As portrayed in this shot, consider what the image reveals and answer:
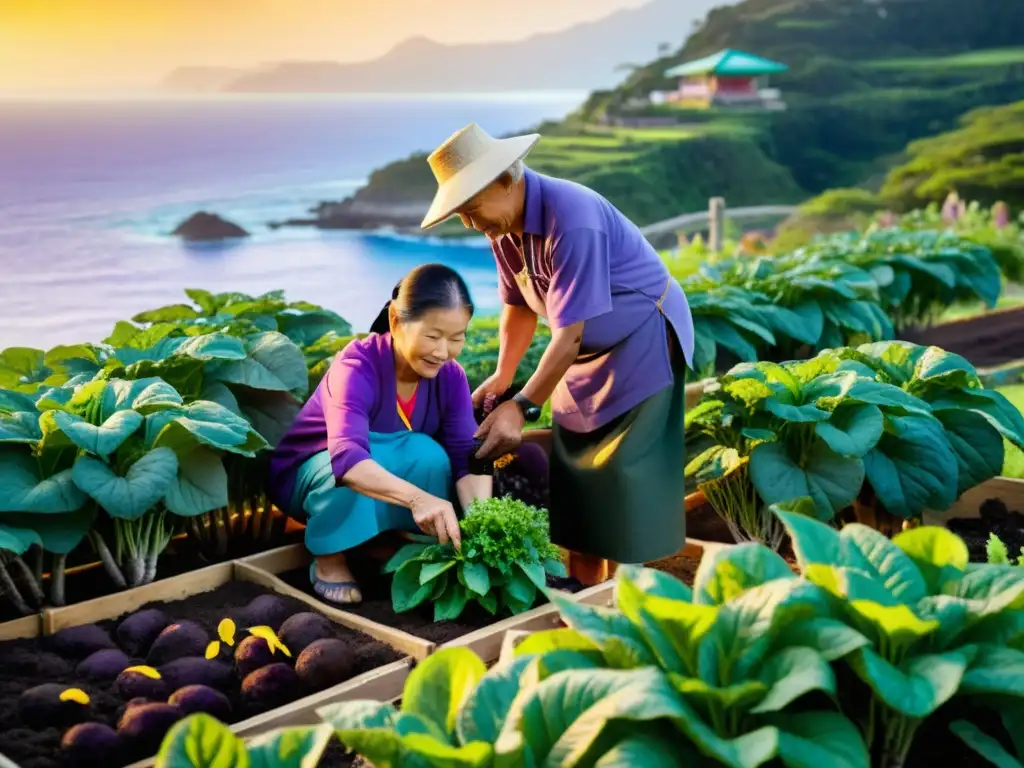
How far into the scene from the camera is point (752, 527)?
3584 mm

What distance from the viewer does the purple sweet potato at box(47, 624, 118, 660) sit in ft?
8.83

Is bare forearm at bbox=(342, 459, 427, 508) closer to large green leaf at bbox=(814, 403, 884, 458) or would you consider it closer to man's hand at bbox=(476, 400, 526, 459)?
man's hand at bbox=(476, 400, 526, 459)

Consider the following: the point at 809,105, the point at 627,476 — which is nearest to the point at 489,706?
the point at 627,476

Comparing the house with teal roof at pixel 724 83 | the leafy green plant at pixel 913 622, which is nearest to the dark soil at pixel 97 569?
→ the leafy green plant at pixel 913 622

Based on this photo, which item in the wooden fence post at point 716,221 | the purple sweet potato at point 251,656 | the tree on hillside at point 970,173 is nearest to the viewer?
the purple sweet potato at point 251,656

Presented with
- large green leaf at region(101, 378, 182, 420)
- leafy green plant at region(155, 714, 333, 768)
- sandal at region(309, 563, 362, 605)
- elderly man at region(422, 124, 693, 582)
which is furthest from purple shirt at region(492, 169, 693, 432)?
leafy green plant at region(155, 714, 333, 768)

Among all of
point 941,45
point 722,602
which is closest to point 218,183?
point 722,602

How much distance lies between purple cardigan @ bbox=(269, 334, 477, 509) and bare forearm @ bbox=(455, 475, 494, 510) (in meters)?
0.03

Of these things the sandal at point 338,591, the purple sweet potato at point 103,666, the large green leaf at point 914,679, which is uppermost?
the large green leaf at point 914,679

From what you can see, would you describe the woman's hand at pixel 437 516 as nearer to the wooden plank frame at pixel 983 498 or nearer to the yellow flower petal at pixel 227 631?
the yellow flower petal at pixel 227 631

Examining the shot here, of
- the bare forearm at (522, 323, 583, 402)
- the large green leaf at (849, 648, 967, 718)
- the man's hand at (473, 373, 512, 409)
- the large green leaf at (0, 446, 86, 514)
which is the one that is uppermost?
the bare forearm at (522, 323, 583, 402)

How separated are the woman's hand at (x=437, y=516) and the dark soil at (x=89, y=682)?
11.6 inches

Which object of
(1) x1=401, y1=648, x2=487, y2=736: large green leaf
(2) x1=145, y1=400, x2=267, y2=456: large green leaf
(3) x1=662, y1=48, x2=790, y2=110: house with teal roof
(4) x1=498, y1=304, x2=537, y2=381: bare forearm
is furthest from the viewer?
(3) x1=662, y1=48, x2=790, y2=110: house with teal roof

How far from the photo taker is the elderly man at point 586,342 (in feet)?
9.20
